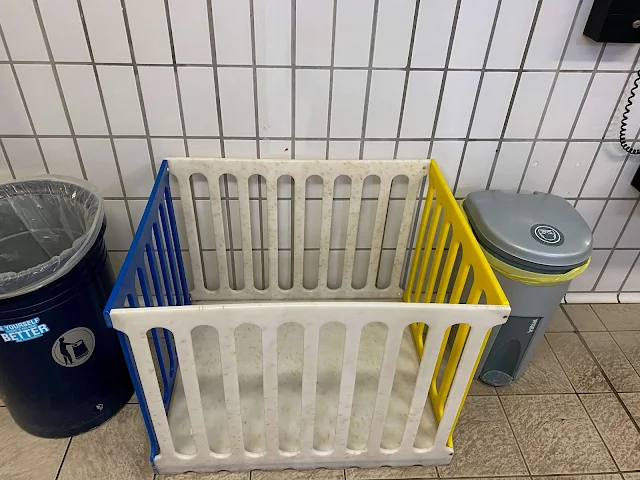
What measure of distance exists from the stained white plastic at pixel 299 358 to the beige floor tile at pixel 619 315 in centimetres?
82

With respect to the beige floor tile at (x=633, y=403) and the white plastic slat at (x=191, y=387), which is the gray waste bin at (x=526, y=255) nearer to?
the beige floor tile at (x=633, y=403)

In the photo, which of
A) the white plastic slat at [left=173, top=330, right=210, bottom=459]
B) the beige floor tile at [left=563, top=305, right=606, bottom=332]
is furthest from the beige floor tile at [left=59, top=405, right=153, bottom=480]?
the beige floor tile at [left=563, top=305, right=606, bottom=332]

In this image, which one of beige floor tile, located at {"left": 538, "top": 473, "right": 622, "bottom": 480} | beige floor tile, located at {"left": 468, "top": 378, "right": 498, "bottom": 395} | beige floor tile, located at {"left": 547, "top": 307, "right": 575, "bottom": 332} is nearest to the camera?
beige floor tile, located at {"left": 538, "top": 473, "right": 622, "bottom": 480}

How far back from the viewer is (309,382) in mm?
1227

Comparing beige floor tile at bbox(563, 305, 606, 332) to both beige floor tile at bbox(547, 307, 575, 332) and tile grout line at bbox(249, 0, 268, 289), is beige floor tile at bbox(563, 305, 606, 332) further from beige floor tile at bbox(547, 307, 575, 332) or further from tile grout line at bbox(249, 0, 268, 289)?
tile grout line at bbox(249, 0, 268, 289)

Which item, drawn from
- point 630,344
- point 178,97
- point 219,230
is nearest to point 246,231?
point 219,230

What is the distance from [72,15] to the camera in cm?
130

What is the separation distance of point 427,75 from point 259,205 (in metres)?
0.67

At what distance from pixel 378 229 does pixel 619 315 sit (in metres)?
1.07

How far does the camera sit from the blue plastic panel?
1142 millimetres

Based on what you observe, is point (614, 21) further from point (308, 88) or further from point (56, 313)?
point (56, 313)

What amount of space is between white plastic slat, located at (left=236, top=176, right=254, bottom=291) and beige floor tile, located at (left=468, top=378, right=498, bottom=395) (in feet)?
2.75

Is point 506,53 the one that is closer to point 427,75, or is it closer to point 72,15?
point 427,75

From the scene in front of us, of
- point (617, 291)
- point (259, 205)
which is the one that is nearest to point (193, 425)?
point (259, 205)
